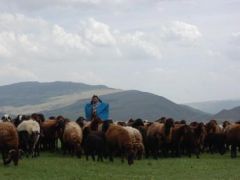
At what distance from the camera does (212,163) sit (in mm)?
27578

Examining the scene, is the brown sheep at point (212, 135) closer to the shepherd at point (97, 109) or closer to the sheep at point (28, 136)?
the shepherd at point (97, 109)

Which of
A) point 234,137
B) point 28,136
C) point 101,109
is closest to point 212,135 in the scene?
point 234,137

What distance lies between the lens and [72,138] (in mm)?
30031

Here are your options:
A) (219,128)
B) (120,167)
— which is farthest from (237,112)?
(120,167)

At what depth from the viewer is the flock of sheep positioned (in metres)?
26.8

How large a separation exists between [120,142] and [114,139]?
514 mm

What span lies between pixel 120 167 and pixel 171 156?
796 centimetres

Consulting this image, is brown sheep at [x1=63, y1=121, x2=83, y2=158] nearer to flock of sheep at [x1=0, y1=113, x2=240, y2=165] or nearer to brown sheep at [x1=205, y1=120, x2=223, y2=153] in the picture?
flock of sheep at [x1=0, y1=113, x2=240, y2=165]

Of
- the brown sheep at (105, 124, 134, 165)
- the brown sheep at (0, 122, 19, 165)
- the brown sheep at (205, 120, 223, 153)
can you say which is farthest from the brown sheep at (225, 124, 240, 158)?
the brown sheep at (0, 122, 19, 165)

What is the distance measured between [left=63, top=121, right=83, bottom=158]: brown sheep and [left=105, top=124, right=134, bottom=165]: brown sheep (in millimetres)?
2567

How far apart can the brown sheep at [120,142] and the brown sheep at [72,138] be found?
2.57m

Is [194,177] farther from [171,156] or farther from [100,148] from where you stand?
[171,156]

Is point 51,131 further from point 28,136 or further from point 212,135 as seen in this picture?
point 212,135

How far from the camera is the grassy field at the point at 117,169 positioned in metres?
21.3
